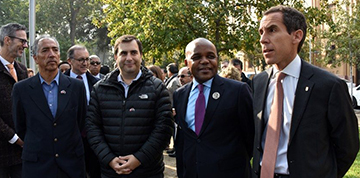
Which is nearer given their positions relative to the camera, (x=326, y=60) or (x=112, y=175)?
(x=112, y=175)

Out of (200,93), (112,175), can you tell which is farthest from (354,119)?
(112,175)

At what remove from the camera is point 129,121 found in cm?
353

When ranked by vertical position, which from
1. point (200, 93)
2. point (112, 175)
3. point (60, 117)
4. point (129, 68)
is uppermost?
point (129, 68)

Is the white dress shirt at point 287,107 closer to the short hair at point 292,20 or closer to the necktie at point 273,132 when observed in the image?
the necktie at point 273,132

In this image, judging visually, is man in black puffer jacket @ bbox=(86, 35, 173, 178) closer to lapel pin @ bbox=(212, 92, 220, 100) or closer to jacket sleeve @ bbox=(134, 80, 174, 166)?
jacket sleeve @ bbox=(134, 80, 174, 166)

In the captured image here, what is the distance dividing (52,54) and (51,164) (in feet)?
3.72

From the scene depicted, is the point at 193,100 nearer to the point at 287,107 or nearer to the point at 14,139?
the point at 287,107

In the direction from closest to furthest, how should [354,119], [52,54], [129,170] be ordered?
[354,119] < [129,170] < [52,54]

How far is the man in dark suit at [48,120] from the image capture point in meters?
3.58

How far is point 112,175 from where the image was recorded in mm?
3553

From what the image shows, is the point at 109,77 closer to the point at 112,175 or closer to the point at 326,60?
the point at 112,175

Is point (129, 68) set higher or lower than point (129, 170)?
higher

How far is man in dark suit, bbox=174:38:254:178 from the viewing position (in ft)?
11.0

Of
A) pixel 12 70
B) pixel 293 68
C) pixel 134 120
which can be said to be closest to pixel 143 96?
pixel 134 120
